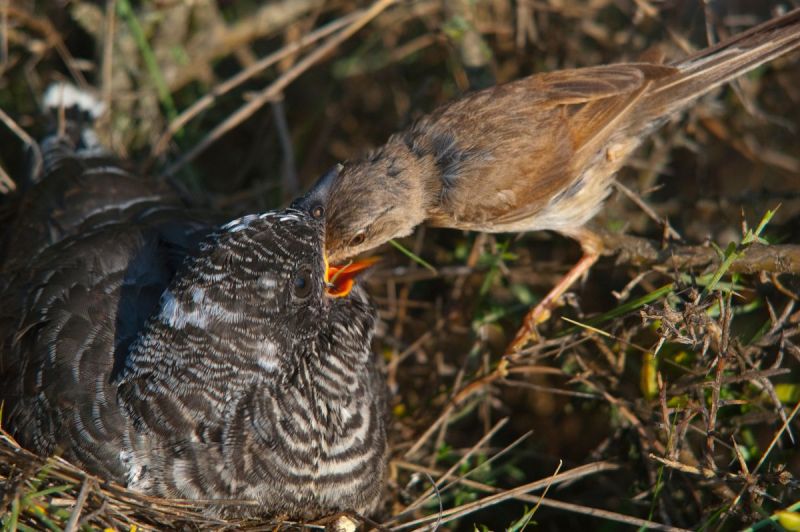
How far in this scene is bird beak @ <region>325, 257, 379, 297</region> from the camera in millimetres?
3922

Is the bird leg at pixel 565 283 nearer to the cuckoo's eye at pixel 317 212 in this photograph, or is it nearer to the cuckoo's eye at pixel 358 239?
the cuckoo's eye at pixel 358 239

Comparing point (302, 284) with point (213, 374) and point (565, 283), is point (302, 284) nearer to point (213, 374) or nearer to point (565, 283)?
point (213, 374)

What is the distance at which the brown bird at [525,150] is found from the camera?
402 centimetres

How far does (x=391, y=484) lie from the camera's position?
4.26m

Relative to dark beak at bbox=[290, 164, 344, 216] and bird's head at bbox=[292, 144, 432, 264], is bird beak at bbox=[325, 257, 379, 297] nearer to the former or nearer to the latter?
bird's head at bbox=[292, 144, 432, 264]

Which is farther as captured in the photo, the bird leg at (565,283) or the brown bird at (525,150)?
the bird leg at (565,283)

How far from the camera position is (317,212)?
3719 mm

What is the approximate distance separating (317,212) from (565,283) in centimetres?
148

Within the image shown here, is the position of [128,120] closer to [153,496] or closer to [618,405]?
[153,496]

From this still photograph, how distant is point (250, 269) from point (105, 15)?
9.41 feet

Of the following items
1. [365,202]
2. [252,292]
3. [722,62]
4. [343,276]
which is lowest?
[343,276]

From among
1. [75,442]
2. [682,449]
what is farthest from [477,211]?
[75,442]

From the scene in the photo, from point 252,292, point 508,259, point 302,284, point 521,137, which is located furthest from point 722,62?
point 252,292

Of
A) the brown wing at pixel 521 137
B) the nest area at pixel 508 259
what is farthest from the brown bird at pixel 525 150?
the nest area at pixel 508 259
